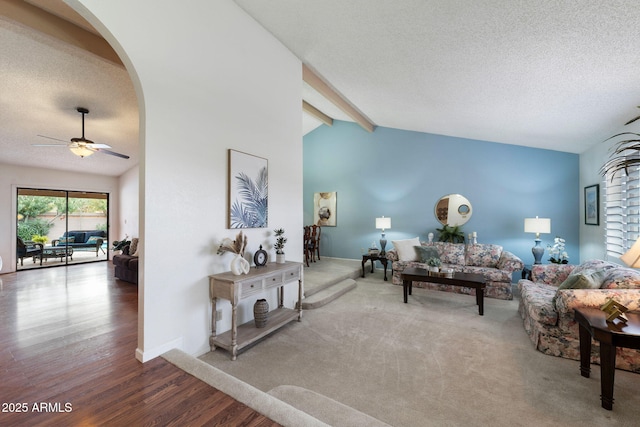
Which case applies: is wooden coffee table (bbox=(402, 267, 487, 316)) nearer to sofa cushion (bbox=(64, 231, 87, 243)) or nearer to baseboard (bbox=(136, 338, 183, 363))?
baseboard (bbox=(136, 338, 183, 363))

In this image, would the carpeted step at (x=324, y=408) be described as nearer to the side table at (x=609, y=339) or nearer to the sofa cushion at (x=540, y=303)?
the side table at (x=609, y=339)

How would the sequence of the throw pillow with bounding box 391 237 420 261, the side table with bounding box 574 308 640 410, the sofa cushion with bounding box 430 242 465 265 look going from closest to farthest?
the side table with bounding box 574 308 640 410, the sofa cushion with bounding box 430 242 465 265, the throw pillow with bounding box 391 237 420 261

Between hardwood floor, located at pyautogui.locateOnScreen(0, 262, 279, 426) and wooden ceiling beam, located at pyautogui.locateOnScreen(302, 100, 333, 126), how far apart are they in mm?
5078

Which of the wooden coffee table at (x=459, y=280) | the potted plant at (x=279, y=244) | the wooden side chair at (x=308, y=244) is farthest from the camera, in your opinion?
the wooden side chair at (x=308, y=244)

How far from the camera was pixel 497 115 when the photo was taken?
3988 millimetres

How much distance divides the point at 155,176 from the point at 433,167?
5.75 metres

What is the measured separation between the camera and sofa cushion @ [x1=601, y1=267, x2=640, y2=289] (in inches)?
93.5

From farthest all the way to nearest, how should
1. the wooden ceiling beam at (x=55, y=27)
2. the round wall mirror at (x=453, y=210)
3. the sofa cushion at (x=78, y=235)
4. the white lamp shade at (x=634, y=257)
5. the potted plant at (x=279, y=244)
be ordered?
the sofa cushion at (x=78, y=235), the round wall mirror at (x=453, y=210), the potted plant at (x=279, y=244), the wooden ceiling beam at (x=55, y=27), the white lamp shade at (x=634, y=257)

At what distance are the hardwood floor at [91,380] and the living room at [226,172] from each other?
35 centimetres

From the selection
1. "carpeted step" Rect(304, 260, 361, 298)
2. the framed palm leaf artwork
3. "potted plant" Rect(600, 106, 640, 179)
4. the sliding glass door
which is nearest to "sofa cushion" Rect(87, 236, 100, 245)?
the sliding glass door

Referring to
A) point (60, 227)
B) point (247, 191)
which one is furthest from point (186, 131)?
point (60, 227)

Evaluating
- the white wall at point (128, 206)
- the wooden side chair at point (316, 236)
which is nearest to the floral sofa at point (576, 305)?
the wooden side chair at point (316, 236)

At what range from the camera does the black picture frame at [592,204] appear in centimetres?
413

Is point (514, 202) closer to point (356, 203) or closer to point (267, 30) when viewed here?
point (356, 203)
